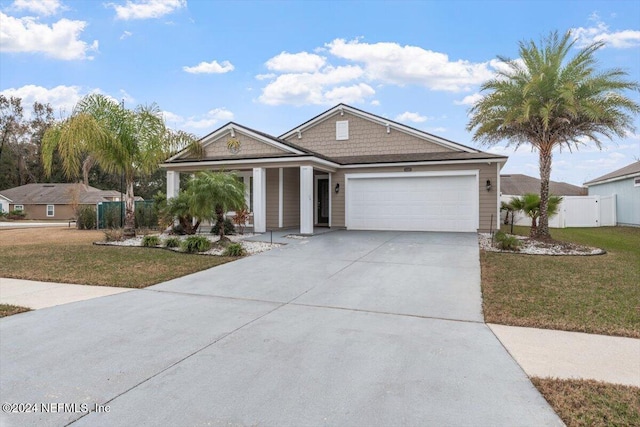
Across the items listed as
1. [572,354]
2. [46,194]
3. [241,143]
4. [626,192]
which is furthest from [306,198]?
[46,194]

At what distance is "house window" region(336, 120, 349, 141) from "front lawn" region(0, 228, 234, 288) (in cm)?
1038

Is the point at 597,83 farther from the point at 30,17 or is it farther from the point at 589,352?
the point at 30,17

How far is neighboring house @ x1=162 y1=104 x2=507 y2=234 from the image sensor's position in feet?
48.2

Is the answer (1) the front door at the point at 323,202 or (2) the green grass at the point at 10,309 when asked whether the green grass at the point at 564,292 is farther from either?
(1) the front door at the point at 323,202

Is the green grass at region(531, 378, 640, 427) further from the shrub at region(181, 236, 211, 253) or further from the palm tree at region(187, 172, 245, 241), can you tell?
the palm tree at region(187, 172, 245, 241)

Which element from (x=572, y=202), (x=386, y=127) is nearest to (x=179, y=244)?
(x=386, y=127)

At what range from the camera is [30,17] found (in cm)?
1552

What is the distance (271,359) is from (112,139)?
11.6 metres

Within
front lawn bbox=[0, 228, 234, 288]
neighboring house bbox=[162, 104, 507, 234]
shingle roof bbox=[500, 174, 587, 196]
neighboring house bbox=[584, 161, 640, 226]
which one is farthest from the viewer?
shingle roof bbox=[500, 174, 587, 196]

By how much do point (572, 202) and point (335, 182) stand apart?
13849 mm

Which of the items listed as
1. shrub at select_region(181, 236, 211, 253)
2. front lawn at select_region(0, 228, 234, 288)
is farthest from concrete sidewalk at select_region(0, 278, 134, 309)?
shrub at select_region(181, 236, 211, 253)

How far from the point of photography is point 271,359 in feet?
12.3

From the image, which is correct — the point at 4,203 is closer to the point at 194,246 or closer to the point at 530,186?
the point at 194,246

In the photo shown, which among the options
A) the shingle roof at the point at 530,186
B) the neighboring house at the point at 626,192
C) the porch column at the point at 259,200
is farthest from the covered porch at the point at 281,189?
the shingle roof at the point at 530,186
